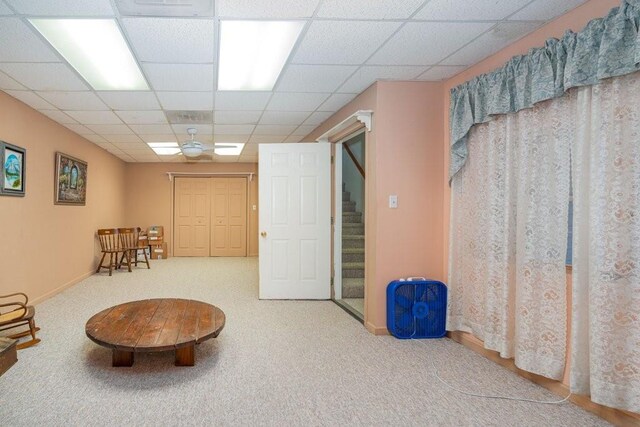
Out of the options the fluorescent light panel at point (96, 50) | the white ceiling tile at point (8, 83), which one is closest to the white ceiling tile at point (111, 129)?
the white ceiling tile at point (8, 83)

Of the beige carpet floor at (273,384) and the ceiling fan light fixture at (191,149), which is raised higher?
the ceiling fan light fixture at (191,149)

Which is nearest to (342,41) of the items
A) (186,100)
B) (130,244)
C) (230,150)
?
(186,100)

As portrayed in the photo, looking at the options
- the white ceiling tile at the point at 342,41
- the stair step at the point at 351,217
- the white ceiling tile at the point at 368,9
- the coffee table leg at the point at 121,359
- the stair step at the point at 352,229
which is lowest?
the coffee table leg at the point at 121,359

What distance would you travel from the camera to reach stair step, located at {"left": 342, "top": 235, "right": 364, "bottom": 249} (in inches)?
219

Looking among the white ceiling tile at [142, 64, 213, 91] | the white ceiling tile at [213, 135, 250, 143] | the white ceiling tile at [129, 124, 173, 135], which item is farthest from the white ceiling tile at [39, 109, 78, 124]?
the white ceiling tile at [213, 135, 250, 143]

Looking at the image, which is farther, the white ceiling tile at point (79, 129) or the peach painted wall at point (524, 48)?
the white ceiling tile at point (79, 129)

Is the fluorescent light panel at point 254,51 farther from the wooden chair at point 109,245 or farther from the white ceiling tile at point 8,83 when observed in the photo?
the wooden chair at point 109,245

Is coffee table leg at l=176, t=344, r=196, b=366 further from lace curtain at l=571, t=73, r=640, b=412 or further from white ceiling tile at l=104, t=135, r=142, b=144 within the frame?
white ceiling tile at l=104, t=135, r=142, b=144

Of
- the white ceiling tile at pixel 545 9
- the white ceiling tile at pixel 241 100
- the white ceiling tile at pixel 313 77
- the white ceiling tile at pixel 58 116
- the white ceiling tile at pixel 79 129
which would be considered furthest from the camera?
the white ceiling tile at pixel 79 129

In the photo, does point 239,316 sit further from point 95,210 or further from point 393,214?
point 95,210

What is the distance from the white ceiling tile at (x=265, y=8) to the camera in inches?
82.4

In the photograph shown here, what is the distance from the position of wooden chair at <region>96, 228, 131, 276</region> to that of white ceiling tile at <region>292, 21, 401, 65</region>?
17.7 ft

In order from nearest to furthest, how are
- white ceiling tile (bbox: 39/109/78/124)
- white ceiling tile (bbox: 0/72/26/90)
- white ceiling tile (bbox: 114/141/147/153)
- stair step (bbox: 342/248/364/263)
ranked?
1. white ceiling tile (bbox: 0/72/26/90)
2. white ceiling tile (bbox: 39/109/78/124)
3. stair step (bbox: 342/248/364/263)
4. white ceiling tile (bbox: 114/141/147/153)

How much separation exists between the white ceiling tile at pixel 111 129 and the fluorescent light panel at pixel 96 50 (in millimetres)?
1722
